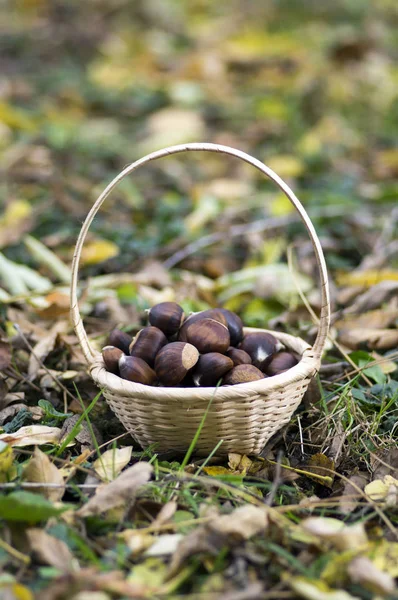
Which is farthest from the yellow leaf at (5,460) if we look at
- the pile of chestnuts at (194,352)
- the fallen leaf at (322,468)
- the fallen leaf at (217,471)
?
the fallen leaf at (322,468)

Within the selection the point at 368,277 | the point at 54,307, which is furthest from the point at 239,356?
the point at 368,277

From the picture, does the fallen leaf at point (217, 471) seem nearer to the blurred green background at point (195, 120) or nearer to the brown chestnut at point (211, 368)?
the brown chestnut at point (211, 368)

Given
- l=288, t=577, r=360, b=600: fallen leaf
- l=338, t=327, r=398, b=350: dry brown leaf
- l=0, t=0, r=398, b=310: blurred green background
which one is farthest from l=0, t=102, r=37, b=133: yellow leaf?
l=288, t=577, r=360, b=600: fallen leaf

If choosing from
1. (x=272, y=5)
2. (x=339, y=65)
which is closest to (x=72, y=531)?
(x=339, y=65)

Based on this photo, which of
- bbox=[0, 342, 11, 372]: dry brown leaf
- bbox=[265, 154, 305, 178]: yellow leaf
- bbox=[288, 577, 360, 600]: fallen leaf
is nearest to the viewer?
bbox=[288, 577, 360, 600]: fallen leaf

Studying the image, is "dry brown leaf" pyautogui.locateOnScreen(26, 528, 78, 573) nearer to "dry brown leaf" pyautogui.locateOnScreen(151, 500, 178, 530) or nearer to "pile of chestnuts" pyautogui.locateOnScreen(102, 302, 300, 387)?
"dry brown leaf" pyautogui.locateOnScreen(151, 500, 178, 530)

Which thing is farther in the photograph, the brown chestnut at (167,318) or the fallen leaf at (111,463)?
the brown chestnut at (167,318)

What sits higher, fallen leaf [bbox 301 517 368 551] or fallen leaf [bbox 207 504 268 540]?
fallen leaf [bbox 207 504 268 540]

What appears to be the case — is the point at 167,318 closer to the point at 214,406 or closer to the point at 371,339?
the point at 214,406
